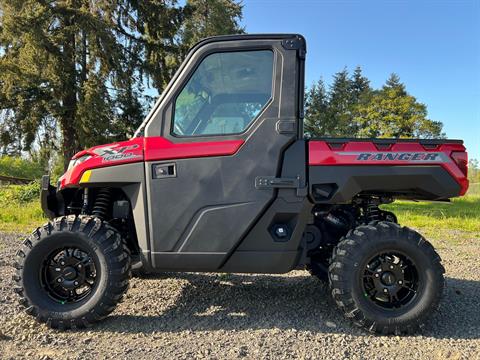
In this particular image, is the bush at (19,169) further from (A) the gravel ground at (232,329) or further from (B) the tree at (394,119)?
(A) the gravel ground at (232,329)

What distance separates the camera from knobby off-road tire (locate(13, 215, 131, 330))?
3.50 metres

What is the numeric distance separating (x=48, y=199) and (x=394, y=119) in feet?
92.4

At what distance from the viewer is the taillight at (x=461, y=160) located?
361 cm

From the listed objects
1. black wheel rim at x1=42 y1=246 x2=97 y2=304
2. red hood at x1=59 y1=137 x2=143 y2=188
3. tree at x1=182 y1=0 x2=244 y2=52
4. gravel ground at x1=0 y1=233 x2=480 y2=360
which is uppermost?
tree at x1=182 y1=0 x2=244 y2=52

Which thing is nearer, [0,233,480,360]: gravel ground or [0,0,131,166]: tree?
[0,233,480,360]: gravel ground

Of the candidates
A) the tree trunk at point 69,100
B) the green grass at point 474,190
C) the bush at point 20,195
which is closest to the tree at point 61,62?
the tree trunk at point 69,100

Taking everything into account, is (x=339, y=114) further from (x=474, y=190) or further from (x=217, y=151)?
(x=217, y=151)

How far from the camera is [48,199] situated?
159 inches

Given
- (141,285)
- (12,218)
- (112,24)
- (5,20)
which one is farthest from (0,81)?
(141,285)

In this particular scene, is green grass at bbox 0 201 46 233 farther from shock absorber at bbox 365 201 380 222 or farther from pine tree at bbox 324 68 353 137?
pine tree at bbox 324 68 353 137

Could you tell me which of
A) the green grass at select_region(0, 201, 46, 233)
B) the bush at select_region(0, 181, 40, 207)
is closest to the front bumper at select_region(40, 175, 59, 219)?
the green grass at select_region(0, 201, 46, 233)

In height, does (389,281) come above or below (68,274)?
below

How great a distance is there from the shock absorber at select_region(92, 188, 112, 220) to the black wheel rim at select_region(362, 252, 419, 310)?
7.77ft

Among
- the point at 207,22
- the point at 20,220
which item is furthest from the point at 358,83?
the point at 20,220
